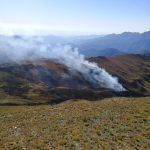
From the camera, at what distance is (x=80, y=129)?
102ft

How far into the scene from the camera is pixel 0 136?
29109 mm

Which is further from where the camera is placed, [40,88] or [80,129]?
[40,88]

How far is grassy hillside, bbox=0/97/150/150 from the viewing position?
88.1ft

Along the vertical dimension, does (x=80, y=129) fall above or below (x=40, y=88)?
above

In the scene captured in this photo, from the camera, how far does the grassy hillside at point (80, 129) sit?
26.9m

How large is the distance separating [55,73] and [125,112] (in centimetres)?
16093

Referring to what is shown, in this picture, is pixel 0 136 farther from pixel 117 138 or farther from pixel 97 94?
pixel 97 94

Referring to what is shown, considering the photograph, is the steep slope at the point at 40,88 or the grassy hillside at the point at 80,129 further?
the steep slope at the point at 40,88

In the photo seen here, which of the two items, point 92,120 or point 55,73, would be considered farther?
point 55,73

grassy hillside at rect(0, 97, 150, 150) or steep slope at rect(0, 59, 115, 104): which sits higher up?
grassy hillside at rect(0, 97, 150, 150)

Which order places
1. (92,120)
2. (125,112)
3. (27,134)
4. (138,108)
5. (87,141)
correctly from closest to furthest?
(87,141) → (27,134) → (92,120) → (125,112) → (138,108)

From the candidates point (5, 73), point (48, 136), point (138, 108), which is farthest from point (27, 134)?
point (5, 73)

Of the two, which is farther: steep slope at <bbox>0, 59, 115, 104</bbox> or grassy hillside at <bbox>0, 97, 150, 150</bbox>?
steep slope at <bbox>0, 59, 115, 104</bbox>

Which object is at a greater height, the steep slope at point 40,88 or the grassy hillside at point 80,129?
the grassy hillside at point 80,129
